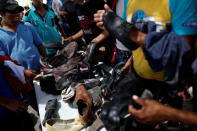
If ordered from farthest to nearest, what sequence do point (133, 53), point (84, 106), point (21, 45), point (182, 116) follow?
point (21, 45) → point (84, 106) → point (133, 53) → point (182, 116)

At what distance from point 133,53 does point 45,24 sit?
8.00ft

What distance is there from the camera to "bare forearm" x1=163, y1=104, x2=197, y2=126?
73 centimetres

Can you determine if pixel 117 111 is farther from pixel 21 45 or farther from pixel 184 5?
pixel 21 45

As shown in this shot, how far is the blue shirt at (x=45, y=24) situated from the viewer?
9.75ft

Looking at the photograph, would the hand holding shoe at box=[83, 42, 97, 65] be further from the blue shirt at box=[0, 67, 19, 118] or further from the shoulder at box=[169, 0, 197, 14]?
the shoulder at box=[169, 0, 197, 14]

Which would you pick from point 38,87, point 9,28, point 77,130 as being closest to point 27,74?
point 38,87

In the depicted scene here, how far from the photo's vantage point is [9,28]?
2.06 m

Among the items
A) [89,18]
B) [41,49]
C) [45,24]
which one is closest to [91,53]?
[89,18]

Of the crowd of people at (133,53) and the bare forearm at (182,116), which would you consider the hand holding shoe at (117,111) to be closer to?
the crowd of people at (133,53)

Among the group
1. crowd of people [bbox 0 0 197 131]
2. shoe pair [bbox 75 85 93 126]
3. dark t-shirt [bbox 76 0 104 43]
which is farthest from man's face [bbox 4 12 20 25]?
shoe pair [bbox 75 85 93 126]

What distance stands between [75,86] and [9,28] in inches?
52.4

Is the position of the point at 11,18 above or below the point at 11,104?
above

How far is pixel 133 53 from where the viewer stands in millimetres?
1232

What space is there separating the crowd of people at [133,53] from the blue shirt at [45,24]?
2.53ft
